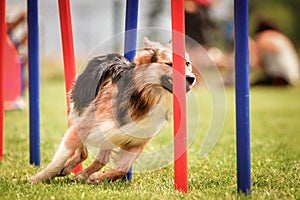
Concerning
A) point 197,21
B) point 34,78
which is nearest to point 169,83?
point 34,78

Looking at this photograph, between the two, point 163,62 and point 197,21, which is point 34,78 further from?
point 197,21

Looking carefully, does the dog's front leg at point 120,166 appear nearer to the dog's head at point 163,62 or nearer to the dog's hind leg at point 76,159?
the dog's hind leg at point 76,159

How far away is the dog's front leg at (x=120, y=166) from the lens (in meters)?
3.58

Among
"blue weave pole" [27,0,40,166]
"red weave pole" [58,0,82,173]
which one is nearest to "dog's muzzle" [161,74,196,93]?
"red weave pole" [58,0,82,173]

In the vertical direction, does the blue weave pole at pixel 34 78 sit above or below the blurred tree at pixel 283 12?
below

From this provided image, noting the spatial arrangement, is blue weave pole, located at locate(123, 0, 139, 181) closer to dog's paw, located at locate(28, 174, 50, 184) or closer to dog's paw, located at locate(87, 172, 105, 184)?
dog's paw, located at locate(87, 172, 105, 184)

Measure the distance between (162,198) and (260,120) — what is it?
18.5 feet

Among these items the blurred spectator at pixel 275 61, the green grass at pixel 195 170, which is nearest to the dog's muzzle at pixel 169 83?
the green grass at pixel 195 170

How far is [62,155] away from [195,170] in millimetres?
1142

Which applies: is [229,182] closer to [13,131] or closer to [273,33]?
[13,131]

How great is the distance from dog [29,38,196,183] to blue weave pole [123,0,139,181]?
0.12m

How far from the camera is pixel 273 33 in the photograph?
17.4 metres

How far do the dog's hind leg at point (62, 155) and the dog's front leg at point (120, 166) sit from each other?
0.76ft

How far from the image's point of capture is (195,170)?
416cm
